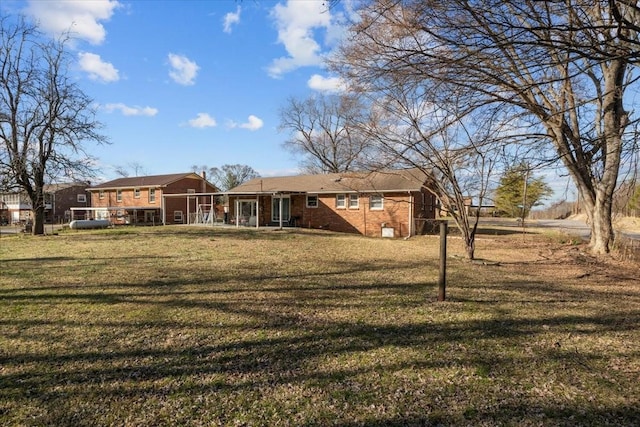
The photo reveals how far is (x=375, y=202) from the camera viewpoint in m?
22.0

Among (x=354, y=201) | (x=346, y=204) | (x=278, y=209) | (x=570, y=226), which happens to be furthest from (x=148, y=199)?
(x=570, y=226)

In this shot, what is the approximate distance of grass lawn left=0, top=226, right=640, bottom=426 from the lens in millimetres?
2928

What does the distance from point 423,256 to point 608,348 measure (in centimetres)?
791

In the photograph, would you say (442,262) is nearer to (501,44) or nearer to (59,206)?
(501,44)

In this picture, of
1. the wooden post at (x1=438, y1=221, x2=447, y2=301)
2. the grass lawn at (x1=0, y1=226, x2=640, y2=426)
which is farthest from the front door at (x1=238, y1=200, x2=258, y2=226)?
the wooden post at (x1=438, y1=221, x2=447, y2=301)

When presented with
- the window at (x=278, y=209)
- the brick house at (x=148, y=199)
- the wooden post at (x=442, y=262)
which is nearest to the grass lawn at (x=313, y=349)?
the wooden post at (x=442, y=262)

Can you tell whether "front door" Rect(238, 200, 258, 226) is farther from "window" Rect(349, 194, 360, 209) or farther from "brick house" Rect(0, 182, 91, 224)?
"brick house" Rect(0, 182, 91, 224)

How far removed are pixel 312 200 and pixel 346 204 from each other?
97.5 inches

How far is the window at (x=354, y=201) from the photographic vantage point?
22547 millimetres

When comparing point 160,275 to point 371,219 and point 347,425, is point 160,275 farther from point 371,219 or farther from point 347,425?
point 371,219

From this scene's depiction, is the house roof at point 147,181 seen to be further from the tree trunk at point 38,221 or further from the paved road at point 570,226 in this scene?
the paved road at point 570,226

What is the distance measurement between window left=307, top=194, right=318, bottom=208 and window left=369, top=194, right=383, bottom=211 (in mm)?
3678

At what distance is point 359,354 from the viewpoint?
3957 mm

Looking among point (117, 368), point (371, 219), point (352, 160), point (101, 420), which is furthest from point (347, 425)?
point (371, 219)
